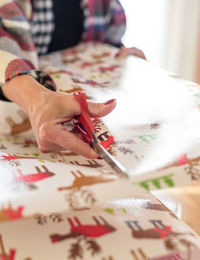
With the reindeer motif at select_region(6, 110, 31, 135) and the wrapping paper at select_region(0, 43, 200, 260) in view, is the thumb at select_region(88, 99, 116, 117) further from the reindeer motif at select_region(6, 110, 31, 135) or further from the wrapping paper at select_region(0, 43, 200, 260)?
the reindeer motif at select_region(6, 110, 31, 135)

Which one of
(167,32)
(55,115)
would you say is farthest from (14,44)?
(167,32)

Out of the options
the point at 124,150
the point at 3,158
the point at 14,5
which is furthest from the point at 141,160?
the point at 14,5

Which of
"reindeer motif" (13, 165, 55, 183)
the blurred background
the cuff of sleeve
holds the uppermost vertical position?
the blurred background

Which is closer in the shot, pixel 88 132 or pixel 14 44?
pixel 88 132

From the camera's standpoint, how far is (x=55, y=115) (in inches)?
15.3

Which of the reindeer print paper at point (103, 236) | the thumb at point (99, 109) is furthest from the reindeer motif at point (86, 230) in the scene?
the thumb at point (99, 109)

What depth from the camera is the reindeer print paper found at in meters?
0.32

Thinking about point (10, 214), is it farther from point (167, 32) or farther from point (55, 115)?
point (167, 32)

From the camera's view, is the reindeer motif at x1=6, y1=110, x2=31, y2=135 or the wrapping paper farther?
the reindeer motif at x1=6, y1=110, x2=31, y2=135

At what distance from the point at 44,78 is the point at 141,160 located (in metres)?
0.20

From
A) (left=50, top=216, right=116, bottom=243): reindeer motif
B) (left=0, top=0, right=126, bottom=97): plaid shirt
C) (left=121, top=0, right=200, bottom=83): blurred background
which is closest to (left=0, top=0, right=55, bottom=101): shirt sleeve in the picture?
(left=0, top=0, right=126, bottom=97): plaid shirt

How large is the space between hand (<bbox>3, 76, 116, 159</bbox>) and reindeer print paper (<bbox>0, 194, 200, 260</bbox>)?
6 cm

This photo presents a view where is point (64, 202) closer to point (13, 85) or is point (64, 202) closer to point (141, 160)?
point (141, 160)

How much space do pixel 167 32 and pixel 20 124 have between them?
1.18 metres
